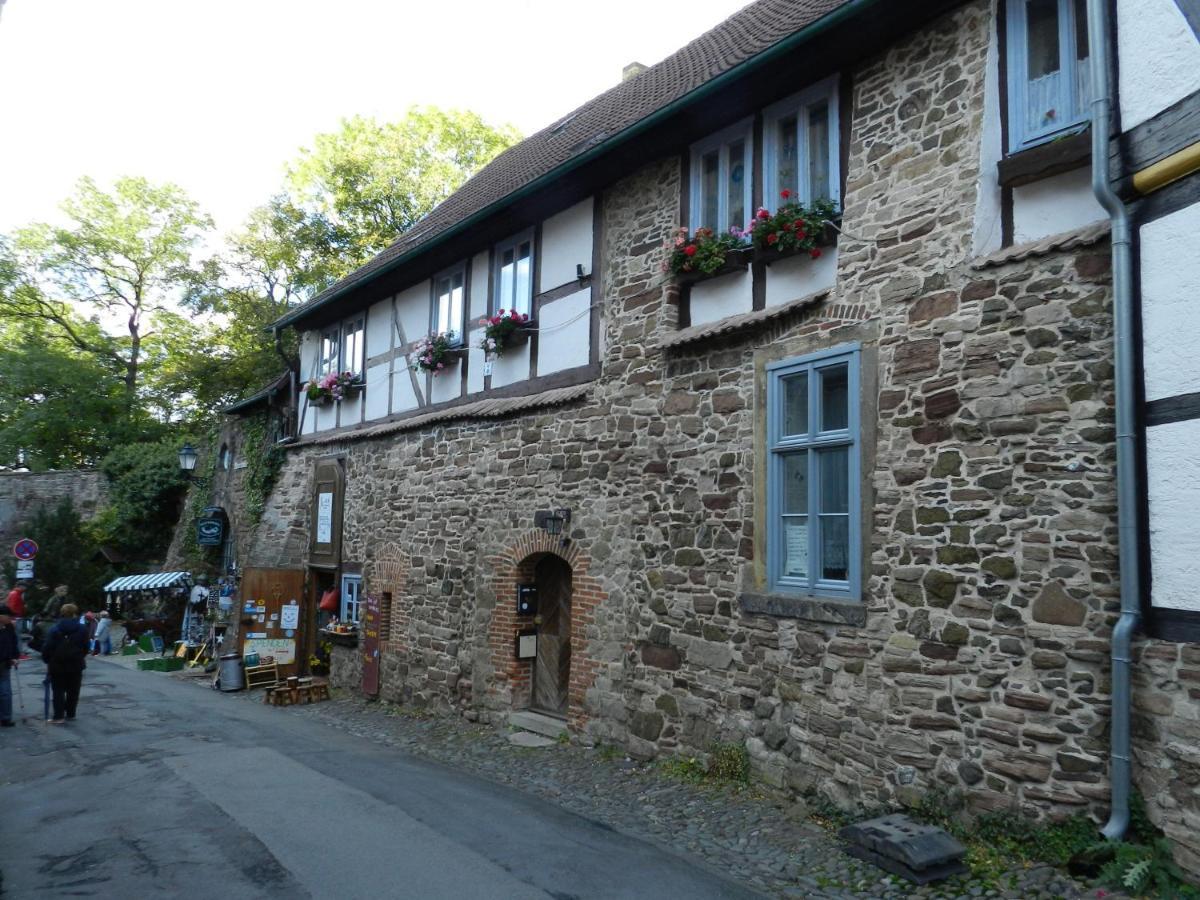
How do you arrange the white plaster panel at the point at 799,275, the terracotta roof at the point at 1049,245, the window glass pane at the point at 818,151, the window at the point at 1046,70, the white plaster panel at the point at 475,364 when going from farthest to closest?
1. the white plaster panel at the point at 475,364
2. the window glass pane at the point at 818,151
3. the white plaster panel at the point at 799,275
4. the window at the point at 1046,70
5. the terracotta roof at the point at 1049,245

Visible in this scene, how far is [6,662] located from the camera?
11.0 metres

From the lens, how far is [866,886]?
18.5ft

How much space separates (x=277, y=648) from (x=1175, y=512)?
13.7 meters

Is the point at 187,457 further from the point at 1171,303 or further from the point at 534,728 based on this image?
the point at 1171,303

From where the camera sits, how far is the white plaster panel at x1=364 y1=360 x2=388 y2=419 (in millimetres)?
14547

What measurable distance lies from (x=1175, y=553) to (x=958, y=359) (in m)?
1.94

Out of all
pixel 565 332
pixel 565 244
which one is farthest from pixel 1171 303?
pixel 565 244

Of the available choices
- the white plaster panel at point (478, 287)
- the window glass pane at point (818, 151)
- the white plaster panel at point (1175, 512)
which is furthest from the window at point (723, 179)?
the white plaster panel at point (1175, 512)

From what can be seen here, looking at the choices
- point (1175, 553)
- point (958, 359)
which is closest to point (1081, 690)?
point (1175, 553)

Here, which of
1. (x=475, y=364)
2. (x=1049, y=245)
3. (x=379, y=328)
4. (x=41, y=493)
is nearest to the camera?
(x=1049, y=245)

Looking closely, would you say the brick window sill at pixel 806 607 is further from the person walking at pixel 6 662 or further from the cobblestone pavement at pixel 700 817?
the person walking at pixel 6 662

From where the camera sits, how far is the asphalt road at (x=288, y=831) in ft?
17.8

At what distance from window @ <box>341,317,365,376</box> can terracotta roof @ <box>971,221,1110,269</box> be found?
1142 cm

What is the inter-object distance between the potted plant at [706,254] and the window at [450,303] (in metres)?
4.60
